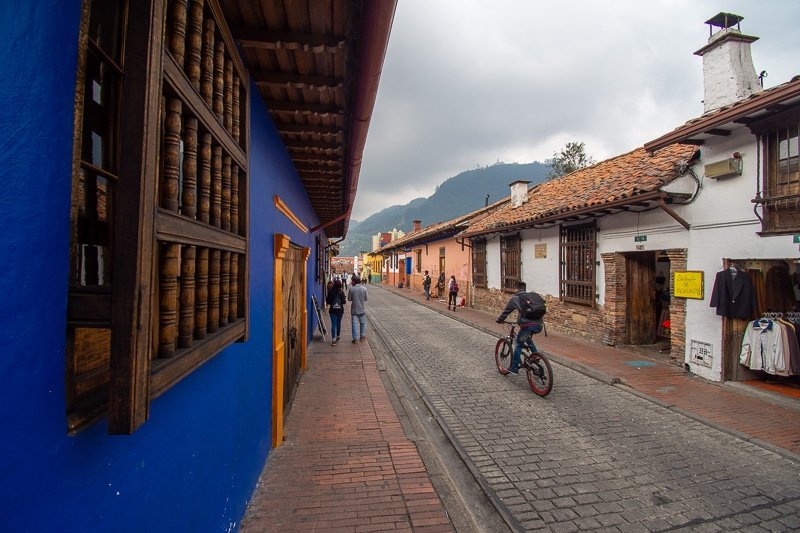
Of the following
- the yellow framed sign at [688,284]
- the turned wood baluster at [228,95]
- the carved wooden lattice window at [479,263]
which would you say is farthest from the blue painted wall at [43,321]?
the carved wooden lattice window at [479,263]

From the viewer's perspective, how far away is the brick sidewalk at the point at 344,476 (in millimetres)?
3184

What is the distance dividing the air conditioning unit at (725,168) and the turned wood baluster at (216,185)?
7.95 meters

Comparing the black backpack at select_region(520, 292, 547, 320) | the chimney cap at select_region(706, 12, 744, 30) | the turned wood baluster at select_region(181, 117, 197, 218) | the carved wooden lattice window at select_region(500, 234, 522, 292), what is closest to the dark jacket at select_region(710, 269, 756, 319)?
the black backpack at select_region(520, 292, 547, 320)

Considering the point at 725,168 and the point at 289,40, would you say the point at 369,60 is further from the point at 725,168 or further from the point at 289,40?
the point at 725,168

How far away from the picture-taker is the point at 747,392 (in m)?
6.39

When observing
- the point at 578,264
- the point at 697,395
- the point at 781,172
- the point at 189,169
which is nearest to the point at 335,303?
the point at 578,264

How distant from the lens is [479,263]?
704 inches

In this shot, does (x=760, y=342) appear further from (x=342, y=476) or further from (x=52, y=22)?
(x=52, y=22)

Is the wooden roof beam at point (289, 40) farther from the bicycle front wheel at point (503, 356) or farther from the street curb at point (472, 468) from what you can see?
the bicycle front wheel at point (503, 356)

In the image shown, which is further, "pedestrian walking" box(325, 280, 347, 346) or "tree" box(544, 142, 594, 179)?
"tree" box(544, 142, 594, 179)

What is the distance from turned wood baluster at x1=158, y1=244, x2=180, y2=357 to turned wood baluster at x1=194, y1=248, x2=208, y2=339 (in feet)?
1.11

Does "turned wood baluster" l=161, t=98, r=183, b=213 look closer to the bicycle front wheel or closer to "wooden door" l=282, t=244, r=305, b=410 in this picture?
"wooden door" l=282, t=244, r=305, b=410

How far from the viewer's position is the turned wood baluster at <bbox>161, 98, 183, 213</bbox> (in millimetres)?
1455

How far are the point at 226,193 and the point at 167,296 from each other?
3.02 feet
